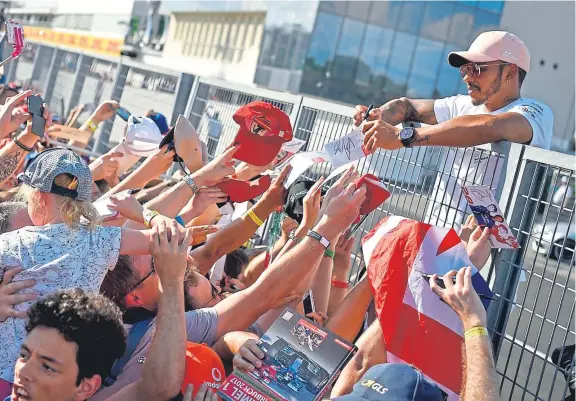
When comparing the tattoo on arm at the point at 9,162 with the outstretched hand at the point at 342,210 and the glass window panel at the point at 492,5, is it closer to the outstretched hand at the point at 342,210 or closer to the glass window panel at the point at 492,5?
the outstretched hand at the point at 342,210

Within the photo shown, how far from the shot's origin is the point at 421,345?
333cm

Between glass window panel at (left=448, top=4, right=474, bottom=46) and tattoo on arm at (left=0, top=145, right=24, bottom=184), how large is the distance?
1520 inches

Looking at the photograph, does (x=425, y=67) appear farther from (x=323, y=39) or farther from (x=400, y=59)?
(x=323, y=39)

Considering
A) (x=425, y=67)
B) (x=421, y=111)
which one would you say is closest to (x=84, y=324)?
(x=421, y=111)

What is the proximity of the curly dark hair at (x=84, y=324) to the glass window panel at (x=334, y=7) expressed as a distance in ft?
122

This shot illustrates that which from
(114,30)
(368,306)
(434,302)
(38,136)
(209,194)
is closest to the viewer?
(434,302)

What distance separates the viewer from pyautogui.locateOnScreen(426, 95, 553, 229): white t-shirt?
12.3 ft

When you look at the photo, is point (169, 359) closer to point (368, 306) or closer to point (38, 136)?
point (368, 306)

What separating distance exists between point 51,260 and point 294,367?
40.5 inches

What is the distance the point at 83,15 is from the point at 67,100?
1431 inches

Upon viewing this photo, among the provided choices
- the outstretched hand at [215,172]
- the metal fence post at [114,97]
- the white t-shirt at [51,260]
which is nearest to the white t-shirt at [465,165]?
the outstretched hand at [215,172]

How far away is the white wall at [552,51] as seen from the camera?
45.2m

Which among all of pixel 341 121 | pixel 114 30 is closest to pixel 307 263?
pixel 341 121


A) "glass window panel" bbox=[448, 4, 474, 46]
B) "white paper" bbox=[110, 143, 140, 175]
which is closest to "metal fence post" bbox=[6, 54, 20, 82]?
"white paper" bbox=[110, 143, 140, 175]
